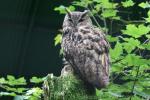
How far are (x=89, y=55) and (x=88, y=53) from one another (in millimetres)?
12

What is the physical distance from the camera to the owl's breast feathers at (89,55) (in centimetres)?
280

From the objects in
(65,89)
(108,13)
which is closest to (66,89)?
(65,89)

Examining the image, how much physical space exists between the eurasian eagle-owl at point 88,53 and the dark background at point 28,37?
Result: 3.23m

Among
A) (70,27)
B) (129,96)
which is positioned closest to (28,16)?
(70,27)

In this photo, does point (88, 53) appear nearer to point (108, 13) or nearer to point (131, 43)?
→ point (131, 43)

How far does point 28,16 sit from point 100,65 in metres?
3.65

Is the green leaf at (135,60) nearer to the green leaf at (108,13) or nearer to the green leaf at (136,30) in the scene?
the green leaf at (136,30)

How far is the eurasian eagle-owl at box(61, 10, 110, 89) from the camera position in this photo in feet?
9.20

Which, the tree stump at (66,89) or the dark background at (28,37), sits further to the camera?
the dark background at (28,37)

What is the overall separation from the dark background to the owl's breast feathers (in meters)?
3.32

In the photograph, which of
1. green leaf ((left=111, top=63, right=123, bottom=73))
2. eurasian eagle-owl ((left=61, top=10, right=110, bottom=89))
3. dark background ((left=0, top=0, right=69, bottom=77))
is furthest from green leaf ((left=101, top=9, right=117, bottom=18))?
dark background ((left=0, top=0, right=69, bottom=77))

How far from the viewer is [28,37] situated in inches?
252

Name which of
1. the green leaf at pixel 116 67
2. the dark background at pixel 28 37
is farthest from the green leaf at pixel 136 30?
the dark background at pixel 28 37

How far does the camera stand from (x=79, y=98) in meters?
2.83
